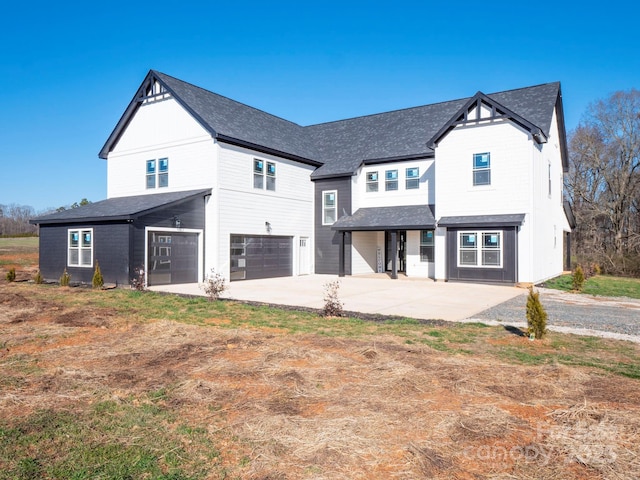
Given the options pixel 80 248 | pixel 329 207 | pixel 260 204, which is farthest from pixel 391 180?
pixel 80 248

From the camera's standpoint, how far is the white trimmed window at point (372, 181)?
2305cm

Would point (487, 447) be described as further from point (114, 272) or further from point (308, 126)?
point (308, 126)

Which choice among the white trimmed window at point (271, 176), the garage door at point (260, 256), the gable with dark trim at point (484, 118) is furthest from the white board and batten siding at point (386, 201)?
the white trimmed window at point (271, 176)

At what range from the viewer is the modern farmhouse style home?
17.5m

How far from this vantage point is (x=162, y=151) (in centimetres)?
2031

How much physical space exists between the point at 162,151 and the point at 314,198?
27.6ft

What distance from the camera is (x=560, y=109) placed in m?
21.8

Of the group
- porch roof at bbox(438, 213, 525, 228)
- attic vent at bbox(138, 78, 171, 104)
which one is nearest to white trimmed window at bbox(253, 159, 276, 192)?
attic vent at bbox(138, 78, 171, 104)

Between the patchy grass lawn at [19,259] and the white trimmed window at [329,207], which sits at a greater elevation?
the white trimmed window at [329,207]

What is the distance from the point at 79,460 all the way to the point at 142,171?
1974 cm

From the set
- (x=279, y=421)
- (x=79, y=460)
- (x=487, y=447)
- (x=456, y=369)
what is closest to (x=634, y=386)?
(x=456, y=369)

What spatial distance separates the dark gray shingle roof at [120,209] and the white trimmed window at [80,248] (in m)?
0.56

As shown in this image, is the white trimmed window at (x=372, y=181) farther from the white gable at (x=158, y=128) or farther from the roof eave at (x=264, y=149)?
the white gable at (x=158, y=128)

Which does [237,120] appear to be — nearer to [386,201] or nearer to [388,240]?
[386,201]
